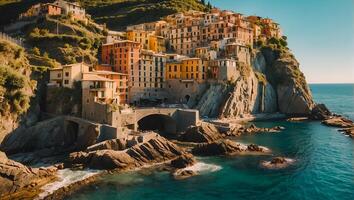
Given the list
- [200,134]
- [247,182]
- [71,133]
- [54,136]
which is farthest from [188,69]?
[247,182]

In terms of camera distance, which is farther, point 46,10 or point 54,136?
point 46,10

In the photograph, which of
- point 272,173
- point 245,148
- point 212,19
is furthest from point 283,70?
point 272,173

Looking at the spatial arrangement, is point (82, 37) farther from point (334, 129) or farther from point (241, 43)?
point (334, 129)

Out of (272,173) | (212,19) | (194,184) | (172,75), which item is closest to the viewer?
(194,184)

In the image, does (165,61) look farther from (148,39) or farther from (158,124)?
(158,124)

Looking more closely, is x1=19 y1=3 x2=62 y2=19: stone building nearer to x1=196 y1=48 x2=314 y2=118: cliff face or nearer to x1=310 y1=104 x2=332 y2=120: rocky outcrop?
x1=196 y1=48 x2=314 y2=118: cliff face

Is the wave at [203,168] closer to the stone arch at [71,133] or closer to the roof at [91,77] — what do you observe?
the stone arch at [71,133]

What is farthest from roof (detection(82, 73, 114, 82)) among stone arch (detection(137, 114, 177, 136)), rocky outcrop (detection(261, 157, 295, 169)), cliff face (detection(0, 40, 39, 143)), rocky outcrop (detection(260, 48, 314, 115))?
rocky outcrop (detection(260, 48, 314, 115))
